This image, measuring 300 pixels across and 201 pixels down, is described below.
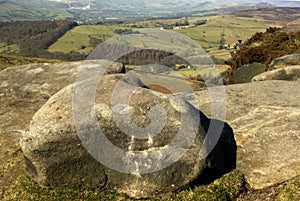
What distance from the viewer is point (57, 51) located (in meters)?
193

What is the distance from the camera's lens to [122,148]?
42.7 ft

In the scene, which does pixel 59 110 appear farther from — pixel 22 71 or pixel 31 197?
pixel 22 71

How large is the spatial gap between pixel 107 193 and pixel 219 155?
5049mm

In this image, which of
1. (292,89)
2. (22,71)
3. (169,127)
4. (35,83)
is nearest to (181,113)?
(169,127)

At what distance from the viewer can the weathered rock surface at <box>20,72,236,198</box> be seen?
42.1 feet

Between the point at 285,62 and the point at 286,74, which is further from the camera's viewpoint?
the point at 285,62

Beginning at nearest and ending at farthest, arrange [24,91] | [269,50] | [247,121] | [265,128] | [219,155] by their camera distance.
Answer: [219,155] → [265,128] → [247,121] → [24,91] → [269,50]

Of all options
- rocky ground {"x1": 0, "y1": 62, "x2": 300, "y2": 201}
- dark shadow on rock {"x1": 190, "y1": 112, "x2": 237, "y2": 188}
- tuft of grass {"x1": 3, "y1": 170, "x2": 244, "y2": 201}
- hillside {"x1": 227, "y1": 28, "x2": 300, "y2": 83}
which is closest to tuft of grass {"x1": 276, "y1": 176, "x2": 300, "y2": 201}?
rocky ground {"x1": 0, "y1": 62, "x2": 300, "y2": 201}

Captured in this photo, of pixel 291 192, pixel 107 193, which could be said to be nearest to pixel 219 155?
pixel 291 192

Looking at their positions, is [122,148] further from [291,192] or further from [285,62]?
[285,62]

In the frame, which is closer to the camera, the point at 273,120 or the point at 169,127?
the point at 169,127

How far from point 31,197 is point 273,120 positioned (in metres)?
12.1

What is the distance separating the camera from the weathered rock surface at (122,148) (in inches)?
505

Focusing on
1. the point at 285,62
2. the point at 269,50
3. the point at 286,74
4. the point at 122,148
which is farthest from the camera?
the point at 269,50
